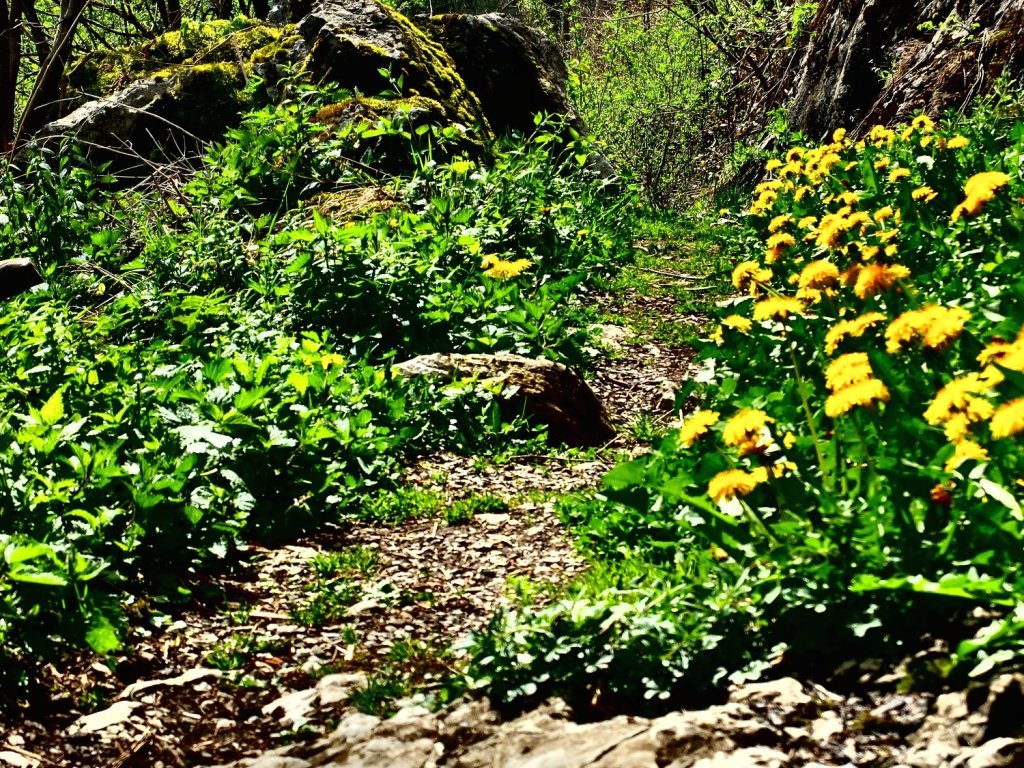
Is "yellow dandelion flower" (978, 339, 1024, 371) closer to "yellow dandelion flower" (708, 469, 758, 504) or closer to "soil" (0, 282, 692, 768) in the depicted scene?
"yellow dandelion flower" (708, 469, 758, 504)

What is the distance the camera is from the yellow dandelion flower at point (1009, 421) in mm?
2006

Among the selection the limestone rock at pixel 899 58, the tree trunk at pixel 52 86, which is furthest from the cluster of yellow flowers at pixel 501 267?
the tree trunk at pixel 52 86

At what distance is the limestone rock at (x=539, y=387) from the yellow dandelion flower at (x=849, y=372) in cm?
271

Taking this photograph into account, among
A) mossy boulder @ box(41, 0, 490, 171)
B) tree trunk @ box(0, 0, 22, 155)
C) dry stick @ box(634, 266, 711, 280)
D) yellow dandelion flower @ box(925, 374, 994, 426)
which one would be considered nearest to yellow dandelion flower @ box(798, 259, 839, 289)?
yellow dandelion flower @ box(925, 374, 994, 426)

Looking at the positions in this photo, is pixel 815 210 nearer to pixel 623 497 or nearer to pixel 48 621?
pixel 623 497

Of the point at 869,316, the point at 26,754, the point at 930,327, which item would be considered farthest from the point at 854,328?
the point at 26,754

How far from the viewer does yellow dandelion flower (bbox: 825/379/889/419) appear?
2348 millimetres

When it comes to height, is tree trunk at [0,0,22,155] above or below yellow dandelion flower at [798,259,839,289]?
above

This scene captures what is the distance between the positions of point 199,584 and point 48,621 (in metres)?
0.64

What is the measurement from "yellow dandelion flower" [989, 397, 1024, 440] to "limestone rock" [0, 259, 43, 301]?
6194 millimetres

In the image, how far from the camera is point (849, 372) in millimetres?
2459

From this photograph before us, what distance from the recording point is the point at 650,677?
7.65 ft

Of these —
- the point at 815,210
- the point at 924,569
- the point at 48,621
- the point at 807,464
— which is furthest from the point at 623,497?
the point at 815,210

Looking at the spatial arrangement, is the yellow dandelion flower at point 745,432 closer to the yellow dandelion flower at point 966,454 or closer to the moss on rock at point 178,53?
the yellow dandelion flower at point 966,454
